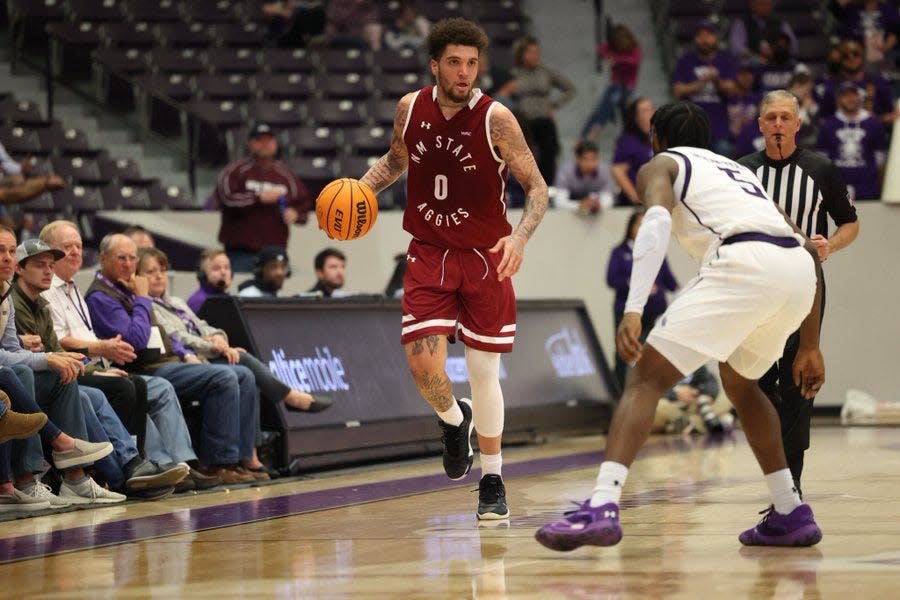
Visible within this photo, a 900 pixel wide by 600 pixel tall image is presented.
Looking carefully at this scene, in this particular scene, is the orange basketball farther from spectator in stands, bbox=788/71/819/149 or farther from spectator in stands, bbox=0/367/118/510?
spectator in stands, bbox=788/71/819/149

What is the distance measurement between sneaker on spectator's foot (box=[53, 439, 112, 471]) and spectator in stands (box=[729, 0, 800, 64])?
11155 mm

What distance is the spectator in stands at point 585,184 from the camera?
14.9 m

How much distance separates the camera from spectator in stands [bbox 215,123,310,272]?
12.8m

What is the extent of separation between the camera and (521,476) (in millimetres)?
9297

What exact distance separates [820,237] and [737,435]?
645 cm

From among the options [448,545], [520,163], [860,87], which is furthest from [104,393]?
[860,87]

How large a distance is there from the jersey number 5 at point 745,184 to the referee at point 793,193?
124cm

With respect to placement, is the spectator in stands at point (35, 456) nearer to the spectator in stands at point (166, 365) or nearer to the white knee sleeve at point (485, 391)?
the spectator in stands at point (166, 365)

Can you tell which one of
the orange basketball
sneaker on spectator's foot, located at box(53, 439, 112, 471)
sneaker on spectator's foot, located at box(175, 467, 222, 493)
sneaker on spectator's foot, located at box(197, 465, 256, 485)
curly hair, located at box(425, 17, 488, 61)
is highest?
curly hair, located at box(425, 17, 488, 61)

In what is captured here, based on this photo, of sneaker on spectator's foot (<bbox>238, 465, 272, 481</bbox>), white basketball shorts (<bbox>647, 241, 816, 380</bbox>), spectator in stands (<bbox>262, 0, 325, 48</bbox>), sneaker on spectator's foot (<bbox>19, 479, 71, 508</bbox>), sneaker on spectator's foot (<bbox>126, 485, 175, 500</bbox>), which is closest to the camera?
white basketball shorts (<bbox>647, 241, 816, 380</bbox>)

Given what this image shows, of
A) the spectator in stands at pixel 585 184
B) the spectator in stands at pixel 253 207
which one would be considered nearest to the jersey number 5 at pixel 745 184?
the spectator in stands at pixel 253 207

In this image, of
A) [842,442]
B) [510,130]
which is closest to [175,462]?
[510,130]

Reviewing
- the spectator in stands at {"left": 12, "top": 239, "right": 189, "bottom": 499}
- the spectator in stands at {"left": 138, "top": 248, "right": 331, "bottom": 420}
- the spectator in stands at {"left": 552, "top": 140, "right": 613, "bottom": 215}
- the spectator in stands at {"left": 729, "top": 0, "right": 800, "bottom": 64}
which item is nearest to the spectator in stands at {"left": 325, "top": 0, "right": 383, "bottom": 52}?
the spectator in stands at {"left": 552, "top": 140, "right": 613, "bottom": 215}

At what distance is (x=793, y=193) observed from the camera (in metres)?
6.89
